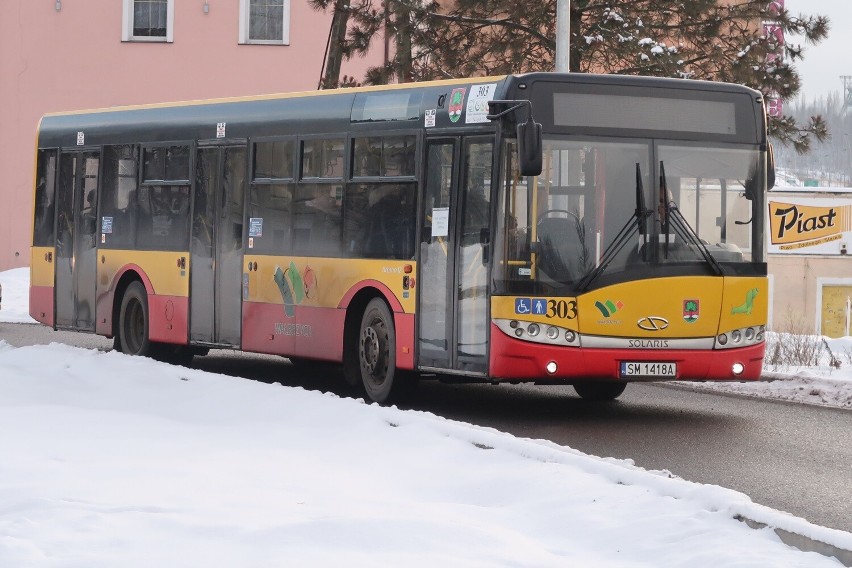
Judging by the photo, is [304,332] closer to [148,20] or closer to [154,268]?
[154,268]

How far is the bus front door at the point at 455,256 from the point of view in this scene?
1465 cm

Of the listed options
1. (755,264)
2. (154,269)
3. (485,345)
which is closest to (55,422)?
(485,345)

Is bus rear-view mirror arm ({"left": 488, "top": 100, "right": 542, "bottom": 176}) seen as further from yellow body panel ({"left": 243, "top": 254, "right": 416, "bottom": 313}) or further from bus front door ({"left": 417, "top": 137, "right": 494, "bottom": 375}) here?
yellow body panel ({"left": 243, "top": 254, "right": 416, "bottom": 313})

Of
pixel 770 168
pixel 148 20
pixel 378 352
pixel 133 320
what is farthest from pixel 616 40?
pixel 148 20

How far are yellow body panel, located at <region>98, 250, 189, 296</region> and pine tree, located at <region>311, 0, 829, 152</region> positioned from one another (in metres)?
7.60

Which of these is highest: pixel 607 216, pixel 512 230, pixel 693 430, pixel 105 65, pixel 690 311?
pixel 105 65

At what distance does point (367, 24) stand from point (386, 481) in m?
19.0

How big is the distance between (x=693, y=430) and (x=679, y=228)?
172 centimetres

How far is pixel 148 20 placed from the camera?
42.8 metres

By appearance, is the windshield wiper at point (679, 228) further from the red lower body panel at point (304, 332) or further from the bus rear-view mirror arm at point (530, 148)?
the red lower body panel at point (304, 332)

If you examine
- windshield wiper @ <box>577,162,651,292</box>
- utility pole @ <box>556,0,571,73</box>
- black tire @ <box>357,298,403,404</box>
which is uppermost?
utility pole @ <box>556,0,571,73</box>

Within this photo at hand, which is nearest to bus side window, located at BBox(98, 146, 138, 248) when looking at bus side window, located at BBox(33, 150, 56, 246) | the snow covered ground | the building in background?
bus side window, located at BBox(33, 150, 56, 246)

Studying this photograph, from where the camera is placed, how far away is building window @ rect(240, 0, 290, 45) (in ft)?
139

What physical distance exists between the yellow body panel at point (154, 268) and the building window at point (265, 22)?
2218cm
